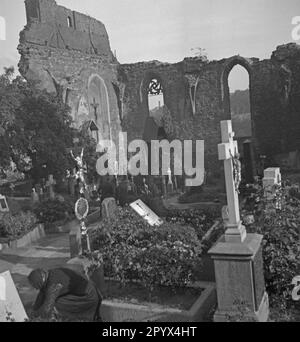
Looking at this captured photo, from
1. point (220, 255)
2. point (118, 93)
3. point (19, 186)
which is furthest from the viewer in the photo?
point (118, 93)

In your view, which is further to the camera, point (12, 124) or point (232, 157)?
point (12, 124)

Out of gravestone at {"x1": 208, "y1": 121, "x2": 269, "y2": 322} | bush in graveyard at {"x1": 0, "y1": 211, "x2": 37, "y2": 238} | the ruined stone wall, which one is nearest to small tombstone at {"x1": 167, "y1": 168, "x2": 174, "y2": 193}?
bush in graveyard at {"x1": 0, "y1": 211, "x2": 37, "y2": 238}

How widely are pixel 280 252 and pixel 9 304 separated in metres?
3.68

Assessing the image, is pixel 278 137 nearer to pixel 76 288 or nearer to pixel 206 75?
pixel 206 75

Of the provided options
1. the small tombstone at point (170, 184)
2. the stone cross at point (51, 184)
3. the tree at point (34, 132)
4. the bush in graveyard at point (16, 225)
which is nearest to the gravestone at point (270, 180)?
the bush in graveyard at point (16, 225)

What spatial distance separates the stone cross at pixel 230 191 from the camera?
5.69 meters

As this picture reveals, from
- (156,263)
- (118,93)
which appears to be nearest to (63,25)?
(118,93)

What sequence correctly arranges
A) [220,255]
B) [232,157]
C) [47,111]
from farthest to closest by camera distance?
[47,111], [232,157], [220,255]

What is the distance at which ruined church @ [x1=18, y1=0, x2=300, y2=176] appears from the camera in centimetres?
2156

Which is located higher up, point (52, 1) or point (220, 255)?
point (52, 1)

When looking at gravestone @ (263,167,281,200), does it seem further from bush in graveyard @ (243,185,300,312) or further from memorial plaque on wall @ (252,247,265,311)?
memorial plaque on wall @ (252,247,265,311)

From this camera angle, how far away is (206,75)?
23953mm

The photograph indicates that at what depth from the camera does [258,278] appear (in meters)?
5.71

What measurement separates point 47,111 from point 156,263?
451 inches
